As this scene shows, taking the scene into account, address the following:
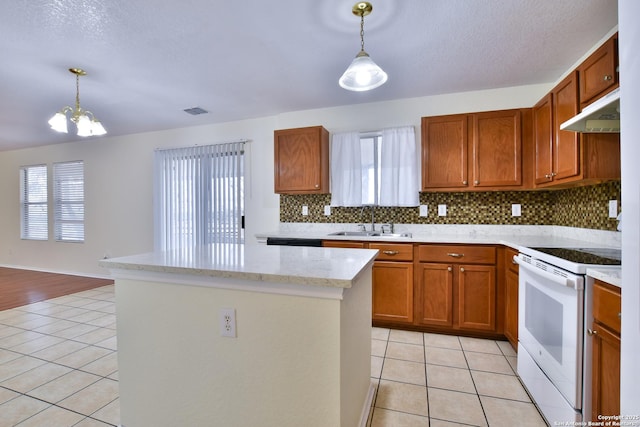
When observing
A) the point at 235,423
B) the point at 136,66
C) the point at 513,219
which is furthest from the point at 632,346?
the point at 136,66

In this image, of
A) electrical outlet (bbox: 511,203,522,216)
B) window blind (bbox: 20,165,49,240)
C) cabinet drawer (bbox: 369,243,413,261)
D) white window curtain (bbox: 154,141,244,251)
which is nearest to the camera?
cabinet drawer (bbox: 369,243,413,261)

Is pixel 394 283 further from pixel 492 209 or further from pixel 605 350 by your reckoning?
pixel 605 350

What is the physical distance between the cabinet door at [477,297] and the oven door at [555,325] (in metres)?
0.58

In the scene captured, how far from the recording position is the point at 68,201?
5473 mm

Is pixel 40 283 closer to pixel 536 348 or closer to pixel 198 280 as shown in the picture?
pixel 198 280

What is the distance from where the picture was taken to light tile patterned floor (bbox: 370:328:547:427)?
1674 mm

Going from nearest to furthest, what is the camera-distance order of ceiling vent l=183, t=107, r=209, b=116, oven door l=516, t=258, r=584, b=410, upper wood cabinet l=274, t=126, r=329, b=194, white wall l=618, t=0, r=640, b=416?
white wall l=618, t=0, r=640, b=416 → oven door l=516, t=258, r=584, b=410 → upper wood cabinet l=274, t=126, r=329, b=194 → ceiling vent l=183, t=107, r=209, b=116

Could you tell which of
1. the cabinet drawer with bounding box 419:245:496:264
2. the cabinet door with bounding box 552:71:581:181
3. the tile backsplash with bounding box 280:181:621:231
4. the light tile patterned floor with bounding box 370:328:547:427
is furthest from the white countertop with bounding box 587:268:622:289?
the cabinet drawer with bounding box 419:245:496:264

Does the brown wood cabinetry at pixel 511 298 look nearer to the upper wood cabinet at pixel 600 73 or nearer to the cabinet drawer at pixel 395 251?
the cabinet drawer at pixel 395 251

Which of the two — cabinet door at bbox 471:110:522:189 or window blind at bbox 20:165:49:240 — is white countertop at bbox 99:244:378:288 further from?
window blind at bbox 20:165:49:240

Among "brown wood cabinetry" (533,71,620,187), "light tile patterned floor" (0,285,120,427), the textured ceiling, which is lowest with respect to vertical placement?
"light tile patterned floor" (0,285,120,427)

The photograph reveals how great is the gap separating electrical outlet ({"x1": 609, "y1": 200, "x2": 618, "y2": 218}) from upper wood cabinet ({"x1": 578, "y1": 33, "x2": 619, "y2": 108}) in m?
0.72

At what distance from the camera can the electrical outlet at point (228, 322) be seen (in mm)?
1271

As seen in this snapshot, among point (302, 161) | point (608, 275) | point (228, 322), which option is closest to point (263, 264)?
point (228, 322)
